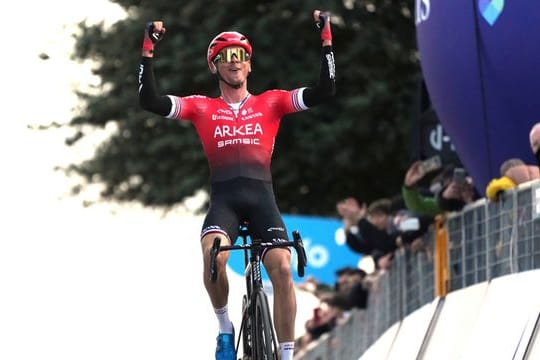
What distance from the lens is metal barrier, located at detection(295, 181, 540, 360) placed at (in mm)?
14297

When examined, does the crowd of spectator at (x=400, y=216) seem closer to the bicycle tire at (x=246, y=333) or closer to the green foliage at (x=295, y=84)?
the bicycle tire at (x=246, y=333)

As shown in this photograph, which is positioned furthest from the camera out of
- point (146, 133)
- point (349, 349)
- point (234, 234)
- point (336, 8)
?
point (146, 133)

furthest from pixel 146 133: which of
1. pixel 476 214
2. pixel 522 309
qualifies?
pixel 522 309

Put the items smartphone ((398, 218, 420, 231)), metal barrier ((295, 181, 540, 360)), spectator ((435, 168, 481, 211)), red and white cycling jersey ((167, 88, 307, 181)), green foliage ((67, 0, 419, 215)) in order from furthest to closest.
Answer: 1. green foliage ((67, 0, 419, 215))
2. smartphone ((398, 218, 420, 231))
3. spectator ((435, 168, 481, 211))
4. metal barrier ((295, 181, 540, 360))
5. red and white cycling jersey ((167, 88, 307, 181))

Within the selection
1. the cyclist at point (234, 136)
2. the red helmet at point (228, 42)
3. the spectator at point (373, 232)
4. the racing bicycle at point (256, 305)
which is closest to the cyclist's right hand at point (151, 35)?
the cyclist at point (234, 136)

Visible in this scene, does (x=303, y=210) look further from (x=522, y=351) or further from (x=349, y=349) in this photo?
(x=522, y=351)

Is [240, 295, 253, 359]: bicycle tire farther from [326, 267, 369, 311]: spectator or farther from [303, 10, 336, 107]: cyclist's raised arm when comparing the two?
[326, 267, 369, 311]: spectator

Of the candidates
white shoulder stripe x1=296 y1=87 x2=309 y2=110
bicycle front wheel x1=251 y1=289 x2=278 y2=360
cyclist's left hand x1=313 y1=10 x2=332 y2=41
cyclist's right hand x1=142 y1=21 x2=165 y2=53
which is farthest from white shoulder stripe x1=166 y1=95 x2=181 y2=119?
bicycle front wheel x1=251 y1=289 x2=278 y2=360

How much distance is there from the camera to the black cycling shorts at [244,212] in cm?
1319

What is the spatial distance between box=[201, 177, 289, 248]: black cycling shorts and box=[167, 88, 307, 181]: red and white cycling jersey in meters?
0.09

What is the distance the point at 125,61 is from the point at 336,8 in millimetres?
3632

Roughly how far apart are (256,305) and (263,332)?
28cm

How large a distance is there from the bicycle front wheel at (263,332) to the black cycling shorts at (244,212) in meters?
0.54

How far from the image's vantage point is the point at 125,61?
103ft
